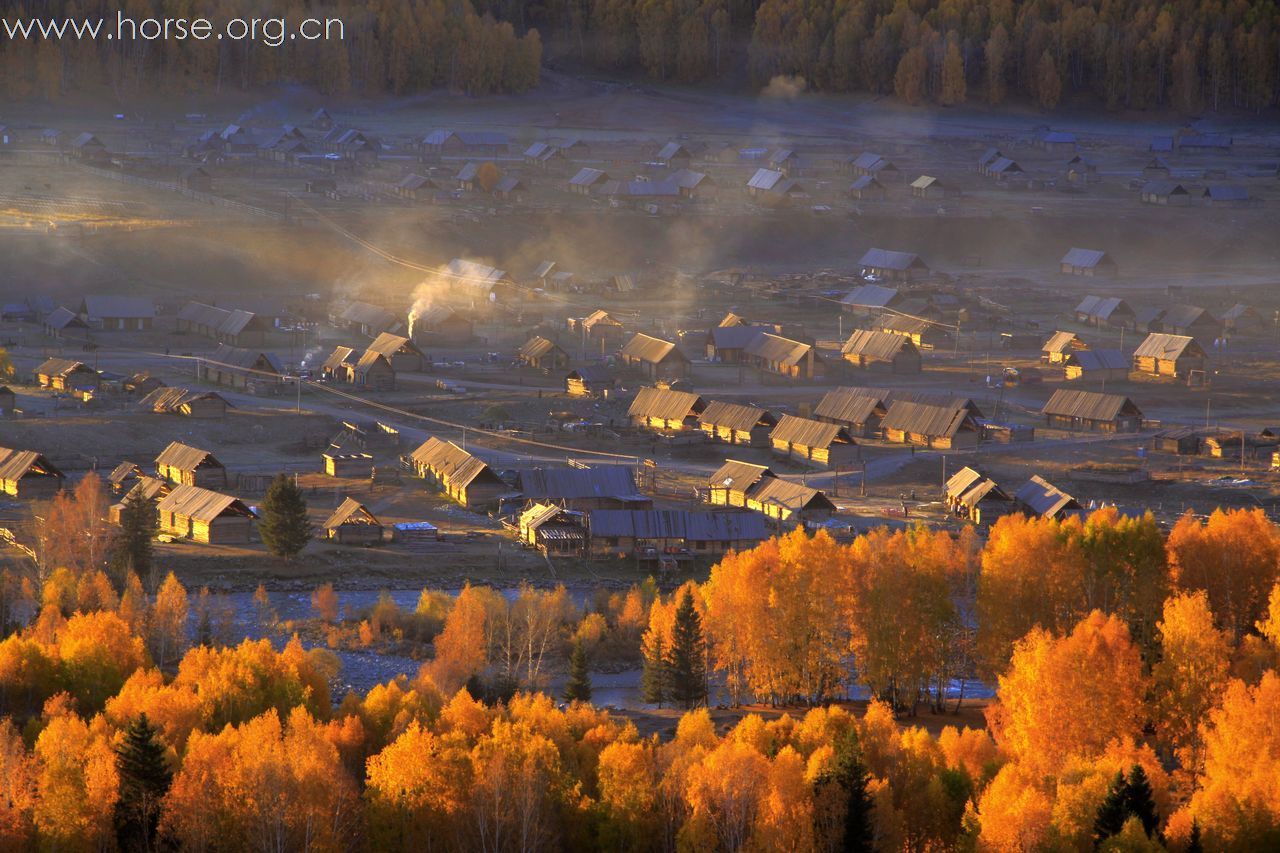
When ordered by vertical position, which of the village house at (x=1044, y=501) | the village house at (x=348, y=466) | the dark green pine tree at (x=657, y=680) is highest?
the village house at (x=348, y=466)

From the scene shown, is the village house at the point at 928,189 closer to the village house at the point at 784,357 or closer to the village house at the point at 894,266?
the village house at the point at 894,266

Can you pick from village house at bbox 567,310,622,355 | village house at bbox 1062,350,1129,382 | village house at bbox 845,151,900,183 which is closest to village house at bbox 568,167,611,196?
village house at bbox 845,151,900,183

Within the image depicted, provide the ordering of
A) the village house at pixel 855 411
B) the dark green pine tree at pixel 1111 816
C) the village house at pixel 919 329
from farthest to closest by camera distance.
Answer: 1. the village house at pixel 919 329
2. the village house at pixel 855 411
3. the dark green pine tree at pixel 1111 816

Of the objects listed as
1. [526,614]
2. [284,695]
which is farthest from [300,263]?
[284,695]

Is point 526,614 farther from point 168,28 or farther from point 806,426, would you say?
point 168,28

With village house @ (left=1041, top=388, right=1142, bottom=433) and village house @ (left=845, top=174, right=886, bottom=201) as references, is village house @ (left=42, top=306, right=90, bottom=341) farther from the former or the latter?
village house @ (left=845, top=174, right=886, bottom=201)

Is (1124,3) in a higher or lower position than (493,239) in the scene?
higher

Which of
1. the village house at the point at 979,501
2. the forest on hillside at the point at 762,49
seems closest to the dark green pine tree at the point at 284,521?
the village house at the point at 979,501
